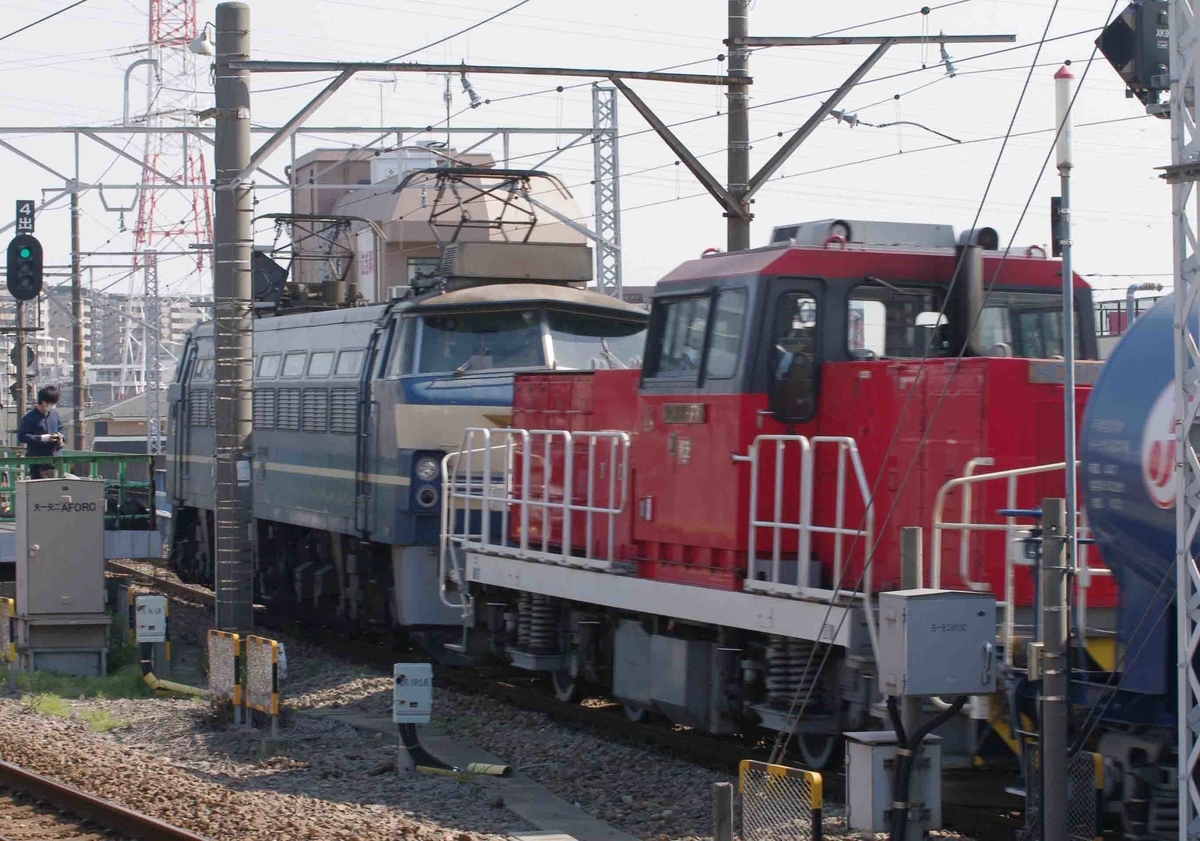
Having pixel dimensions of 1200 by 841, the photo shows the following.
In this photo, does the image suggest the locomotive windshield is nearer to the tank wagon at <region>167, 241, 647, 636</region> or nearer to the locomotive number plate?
the tank wagon at <region>167, 241, 647, 636</region>

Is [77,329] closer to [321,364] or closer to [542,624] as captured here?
[321,364]

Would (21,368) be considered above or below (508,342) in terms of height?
above

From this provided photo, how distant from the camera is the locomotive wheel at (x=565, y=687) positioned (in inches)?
513

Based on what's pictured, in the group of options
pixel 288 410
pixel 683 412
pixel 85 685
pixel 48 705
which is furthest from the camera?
pixel 288 410

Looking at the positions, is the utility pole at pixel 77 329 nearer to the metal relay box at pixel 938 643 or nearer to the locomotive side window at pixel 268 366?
the locomotive side window at pixel 268 366

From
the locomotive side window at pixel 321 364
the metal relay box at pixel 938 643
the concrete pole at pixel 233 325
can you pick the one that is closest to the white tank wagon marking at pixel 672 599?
the metal relay box at pixel 938 643

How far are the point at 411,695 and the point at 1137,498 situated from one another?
5337mm

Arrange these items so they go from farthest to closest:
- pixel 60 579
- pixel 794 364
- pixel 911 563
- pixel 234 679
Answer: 1. pixel 60 579
2. pixel 234 679
3. pixel 794 364
4. pixel 911 563

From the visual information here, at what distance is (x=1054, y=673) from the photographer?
712 centimetres

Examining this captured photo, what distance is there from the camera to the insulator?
1299 centimetres

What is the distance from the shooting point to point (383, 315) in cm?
1563

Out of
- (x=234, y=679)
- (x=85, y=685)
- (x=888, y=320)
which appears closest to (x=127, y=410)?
(x=85, y=685)

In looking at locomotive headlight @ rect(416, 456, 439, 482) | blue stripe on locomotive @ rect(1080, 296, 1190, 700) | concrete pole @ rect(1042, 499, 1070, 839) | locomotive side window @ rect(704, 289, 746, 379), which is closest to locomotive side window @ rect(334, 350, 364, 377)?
locomotive headlight @ rect(416, 456, 439, 482)

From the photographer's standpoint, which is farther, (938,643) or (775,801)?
(775,801)
